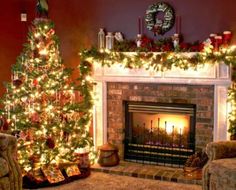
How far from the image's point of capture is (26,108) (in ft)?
16.8

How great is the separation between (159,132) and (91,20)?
71.7 inches

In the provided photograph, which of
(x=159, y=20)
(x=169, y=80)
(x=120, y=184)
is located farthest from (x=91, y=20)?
(x=120, y=184)

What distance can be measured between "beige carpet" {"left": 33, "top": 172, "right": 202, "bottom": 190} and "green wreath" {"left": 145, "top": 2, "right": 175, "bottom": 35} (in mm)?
1900

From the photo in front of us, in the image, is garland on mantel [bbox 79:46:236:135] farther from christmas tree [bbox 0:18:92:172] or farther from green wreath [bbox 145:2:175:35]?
christmas tree [bbox 0:18:92:172]

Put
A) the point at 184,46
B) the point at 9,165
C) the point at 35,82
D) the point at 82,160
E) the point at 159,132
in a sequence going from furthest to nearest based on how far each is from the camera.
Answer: the point at 159,132, the point at 82,160, the point at 184,46, the point at 35,82, the point at 9,165

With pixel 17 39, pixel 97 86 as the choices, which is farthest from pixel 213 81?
pixel 17 39

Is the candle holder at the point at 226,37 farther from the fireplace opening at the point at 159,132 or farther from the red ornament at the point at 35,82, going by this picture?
the red ornament at the point at 35,82

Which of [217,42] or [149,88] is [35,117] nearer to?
[149,88]

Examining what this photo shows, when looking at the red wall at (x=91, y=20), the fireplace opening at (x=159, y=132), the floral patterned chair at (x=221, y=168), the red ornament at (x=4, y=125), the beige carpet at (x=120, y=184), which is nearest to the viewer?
the floral patterned chair at (x=221, y=168)

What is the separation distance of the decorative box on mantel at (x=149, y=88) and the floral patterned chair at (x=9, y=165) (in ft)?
5.53

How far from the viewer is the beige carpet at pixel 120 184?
4.96m

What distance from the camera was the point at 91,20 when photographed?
→ 233 inches

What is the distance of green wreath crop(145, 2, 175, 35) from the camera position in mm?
5367

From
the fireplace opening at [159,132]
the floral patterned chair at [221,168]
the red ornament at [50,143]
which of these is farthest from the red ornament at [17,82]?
the floral patterned chair at [221,168]
